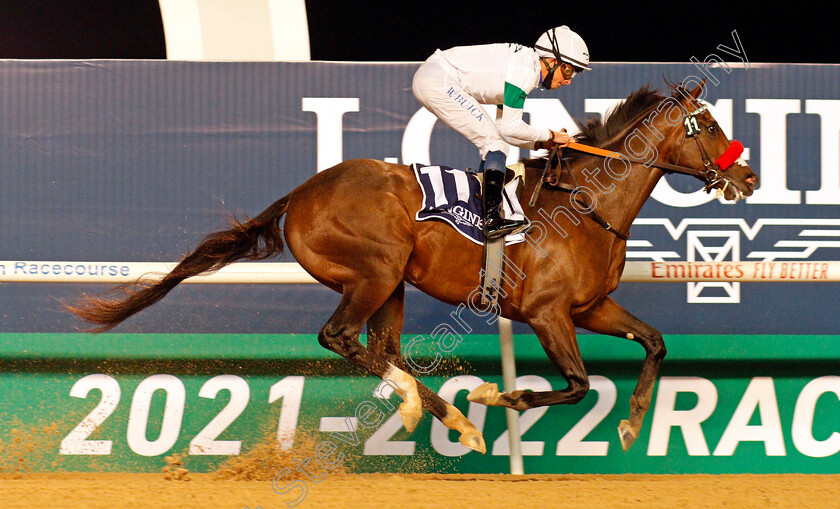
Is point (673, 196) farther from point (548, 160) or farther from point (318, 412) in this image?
point (318, 412)

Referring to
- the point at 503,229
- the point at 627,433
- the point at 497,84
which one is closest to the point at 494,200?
the point at 503,229

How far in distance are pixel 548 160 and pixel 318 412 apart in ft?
5.95

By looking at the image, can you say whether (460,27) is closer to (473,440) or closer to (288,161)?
(288,161)

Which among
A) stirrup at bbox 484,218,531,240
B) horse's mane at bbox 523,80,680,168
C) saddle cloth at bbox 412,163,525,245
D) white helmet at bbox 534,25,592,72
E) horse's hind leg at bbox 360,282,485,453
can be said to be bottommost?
horse's hind leg at bbox 360,282,485,453

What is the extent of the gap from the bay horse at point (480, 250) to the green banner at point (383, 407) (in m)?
0.65

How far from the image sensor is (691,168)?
3.79 meters

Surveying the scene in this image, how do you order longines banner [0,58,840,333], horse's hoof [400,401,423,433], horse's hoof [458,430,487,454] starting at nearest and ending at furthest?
horse's hoof [400,401,423,433] < horse's hoof [458,430,487,454] < longines banner [0,58,840,333]

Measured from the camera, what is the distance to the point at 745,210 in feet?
14.5

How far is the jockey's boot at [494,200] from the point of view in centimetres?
358

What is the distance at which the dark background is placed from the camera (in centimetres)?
547

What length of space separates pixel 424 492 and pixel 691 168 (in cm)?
186

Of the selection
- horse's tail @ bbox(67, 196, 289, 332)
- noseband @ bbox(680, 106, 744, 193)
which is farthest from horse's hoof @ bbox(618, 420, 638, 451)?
horse's tail @ bbox(67, 196, 289, 332)

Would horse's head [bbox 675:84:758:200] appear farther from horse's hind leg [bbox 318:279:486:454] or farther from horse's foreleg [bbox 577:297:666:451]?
horse's hind leg [bbox 318:279:486:454]

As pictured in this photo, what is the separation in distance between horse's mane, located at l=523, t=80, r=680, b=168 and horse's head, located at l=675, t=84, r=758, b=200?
5.7 inches
